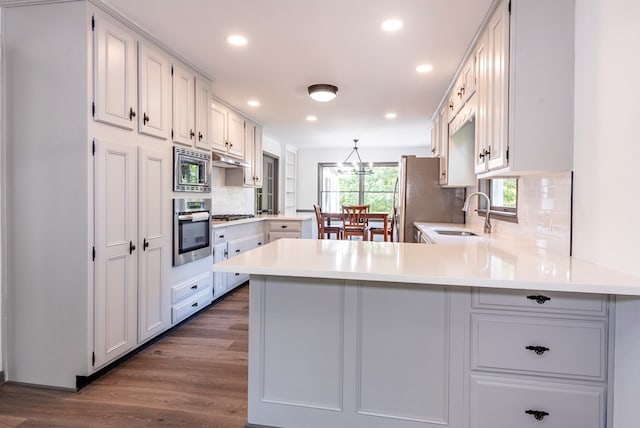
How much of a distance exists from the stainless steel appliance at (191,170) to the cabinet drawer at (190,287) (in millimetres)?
829

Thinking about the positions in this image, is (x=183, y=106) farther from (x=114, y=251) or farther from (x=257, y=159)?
(x=257, y=159)

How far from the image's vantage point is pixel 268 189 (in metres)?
7.23

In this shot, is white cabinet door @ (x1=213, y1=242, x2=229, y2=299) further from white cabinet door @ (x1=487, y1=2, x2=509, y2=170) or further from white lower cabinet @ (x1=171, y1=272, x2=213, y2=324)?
white cabinet door @ (x1=487, y1=2, x2=509, y2=170)

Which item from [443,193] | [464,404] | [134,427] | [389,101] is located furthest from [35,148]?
[443,193]

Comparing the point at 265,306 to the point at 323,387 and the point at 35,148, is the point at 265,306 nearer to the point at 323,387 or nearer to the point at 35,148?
the point at 323,387

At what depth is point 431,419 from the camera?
1.62 meters

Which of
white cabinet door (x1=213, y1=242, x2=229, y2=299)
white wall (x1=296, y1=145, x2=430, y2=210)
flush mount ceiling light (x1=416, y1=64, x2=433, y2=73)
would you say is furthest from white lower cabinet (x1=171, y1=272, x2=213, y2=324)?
white wall (x1=296, y1=145, x2=430, y2=210)

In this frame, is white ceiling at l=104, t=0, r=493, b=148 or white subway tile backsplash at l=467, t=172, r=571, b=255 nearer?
white subway tile backsplash at l=467, t=172, r=571, b=255

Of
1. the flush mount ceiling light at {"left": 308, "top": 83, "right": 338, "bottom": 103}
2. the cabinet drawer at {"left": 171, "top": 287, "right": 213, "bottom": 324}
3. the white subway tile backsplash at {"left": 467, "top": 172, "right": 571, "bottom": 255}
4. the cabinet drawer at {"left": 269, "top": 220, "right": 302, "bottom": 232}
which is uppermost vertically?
the flush mount ceiling light at {"left": 308, "top": 83, "right": 338, "bottom": 103}

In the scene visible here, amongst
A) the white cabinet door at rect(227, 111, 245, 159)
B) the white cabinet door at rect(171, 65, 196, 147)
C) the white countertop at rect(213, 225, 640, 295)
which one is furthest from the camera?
the white cabinet door at rect(227, 111, 245, 159)

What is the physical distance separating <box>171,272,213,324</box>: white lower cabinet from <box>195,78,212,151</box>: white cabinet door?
1272 millimetres

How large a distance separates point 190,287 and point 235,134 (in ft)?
7.45

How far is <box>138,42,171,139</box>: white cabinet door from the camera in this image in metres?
2.60

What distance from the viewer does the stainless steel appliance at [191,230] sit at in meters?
3.06
